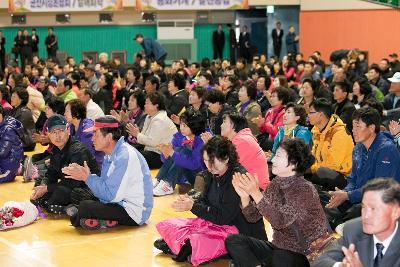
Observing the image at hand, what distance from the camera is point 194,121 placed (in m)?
8.84

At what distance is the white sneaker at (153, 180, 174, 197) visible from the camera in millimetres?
9320

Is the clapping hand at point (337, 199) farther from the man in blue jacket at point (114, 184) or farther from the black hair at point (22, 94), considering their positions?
the black hair at point (22, 94)

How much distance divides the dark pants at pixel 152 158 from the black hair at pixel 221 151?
4.54 metres

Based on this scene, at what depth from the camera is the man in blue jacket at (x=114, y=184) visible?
24.0 ft

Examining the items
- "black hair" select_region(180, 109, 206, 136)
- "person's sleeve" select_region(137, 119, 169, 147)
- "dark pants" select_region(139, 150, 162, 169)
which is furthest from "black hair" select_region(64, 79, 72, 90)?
"black hair" select_region(180, 109, 206, 136)

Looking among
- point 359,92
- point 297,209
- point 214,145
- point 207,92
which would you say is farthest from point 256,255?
point 359,92

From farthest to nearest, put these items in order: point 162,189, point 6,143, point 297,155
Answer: point 6,143
point 162,189
point 297,155

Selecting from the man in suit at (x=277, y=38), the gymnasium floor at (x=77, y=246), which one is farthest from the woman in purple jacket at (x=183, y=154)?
the man in suit at (x=277, y=38)

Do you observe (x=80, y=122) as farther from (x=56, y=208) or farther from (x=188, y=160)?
(x=56, y=208)

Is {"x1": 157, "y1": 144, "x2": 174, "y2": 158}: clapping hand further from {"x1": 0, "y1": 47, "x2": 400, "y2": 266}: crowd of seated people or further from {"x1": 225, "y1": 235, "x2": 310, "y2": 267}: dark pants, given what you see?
{"x1": 225, "y1": 235, "x2": 310, "y2": 267}: dark pants

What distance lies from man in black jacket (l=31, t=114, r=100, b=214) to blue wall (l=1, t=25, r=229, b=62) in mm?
18105

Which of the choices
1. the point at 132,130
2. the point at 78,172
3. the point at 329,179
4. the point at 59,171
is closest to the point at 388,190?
the point at 78,172

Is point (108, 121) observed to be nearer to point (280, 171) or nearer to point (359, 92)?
point (280, 171)

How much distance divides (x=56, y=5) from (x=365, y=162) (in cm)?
1845
